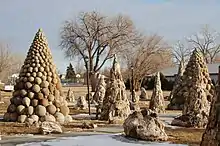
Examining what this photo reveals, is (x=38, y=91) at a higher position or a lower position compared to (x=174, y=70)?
lower

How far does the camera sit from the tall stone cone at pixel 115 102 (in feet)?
62.8

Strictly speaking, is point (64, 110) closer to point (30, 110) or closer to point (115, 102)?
point (30, 110)

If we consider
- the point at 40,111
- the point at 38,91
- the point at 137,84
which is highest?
the point at 137,84

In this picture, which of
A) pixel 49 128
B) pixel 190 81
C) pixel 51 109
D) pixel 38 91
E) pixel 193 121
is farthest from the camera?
pixel 190 81

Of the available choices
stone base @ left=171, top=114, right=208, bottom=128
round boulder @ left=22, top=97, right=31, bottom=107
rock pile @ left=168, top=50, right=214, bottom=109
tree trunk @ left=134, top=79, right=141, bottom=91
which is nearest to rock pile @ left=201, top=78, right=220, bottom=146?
stone base @ left=171, top=114, right=208, bottom=128

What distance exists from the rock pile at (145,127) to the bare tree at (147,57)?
167 ft

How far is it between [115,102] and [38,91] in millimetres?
3554

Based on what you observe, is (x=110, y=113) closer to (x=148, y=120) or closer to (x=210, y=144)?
(x=148, y=120)

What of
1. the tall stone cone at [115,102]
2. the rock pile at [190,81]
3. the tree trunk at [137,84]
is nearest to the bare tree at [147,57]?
the tree trunk at [137,84]

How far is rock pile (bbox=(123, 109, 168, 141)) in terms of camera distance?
12836 mm

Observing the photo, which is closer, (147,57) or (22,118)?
(22,118)

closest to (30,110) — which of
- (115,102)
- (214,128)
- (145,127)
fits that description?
(115,102)

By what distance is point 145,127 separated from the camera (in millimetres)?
12930

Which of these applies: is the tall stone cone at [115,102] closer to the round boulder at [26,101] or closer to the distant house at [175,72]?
the round boulder at [26,101]
